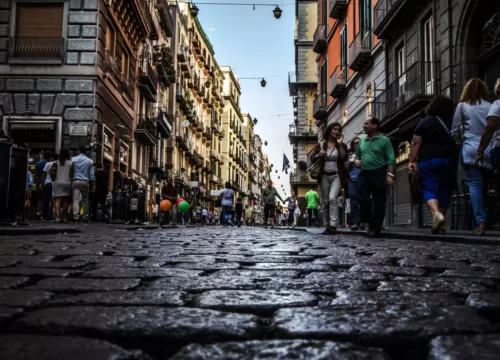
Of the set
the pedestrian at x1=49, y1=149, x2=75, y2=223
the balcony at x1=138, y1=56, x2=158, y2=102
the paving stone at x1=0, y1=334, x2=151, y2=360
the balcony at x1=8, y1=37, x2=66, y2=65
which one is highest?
the balcony at x1=138, y1=56, x2=158, y2=102

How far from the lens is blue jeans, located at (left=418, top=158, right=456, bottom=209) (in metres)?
7.48

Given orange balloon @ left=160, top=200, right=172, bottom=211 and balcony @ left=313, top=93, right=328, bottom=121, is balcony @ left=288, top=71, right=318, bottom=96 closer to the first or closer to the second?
balcony @ left=313, top=93, right=328, bottom=121

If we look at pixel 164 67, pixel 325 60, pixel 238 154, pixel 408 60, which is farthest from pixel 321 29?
pixel 238 154

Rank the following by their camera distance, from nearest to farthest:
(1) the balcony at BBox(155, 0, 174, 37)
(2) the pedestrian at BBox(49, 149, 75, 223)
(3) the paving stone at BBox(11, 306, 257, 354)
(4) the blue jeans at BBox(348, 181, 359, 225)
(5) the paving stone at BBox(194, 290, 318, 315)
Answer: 1. (3) the paving stone at BBox(11, 306, 257, 354)
2. (5) the paving stone at BBox(194, 290, 318, 315)
3. (4) the blue jeans at BBox(348, 181, 359, 225)
4. (2) the pedestrian at BBox(49, 149, 75, 223)
5. (1) the balcony at BBox(155, 0, 174, 37)

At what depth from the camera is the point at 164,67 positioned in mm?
36844

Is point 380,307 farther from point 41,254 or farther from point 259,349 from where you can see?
point 41,254

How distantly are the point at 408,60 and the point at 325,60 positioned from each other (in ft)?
43.4

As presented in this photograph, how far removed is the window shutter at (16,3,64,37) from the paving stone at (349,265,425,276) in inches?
712

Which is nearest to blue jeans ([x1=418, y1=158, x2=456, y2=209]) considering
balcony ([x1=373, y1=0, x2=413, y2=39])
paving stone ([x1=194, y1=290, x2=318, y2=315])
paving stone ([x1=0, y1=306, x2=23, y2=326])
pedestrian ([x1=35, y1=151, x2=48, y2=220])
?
paving stone ([x1=194, y1=290, x2=318, y2=315])

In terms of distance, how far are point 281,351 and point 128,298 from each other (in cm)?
100

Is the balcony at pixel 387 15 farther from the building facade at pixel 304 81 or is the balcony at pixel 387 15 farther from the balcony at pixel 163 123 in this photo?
the building facade at pixel 304 81

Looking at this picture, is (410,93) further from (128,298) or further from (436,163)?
(128,298)

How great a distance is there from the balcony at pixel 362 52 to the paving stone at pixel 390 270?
19058 millimetres

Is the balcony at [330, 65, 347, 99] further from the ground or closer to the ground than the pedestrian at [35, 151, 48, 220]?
further from the ground
